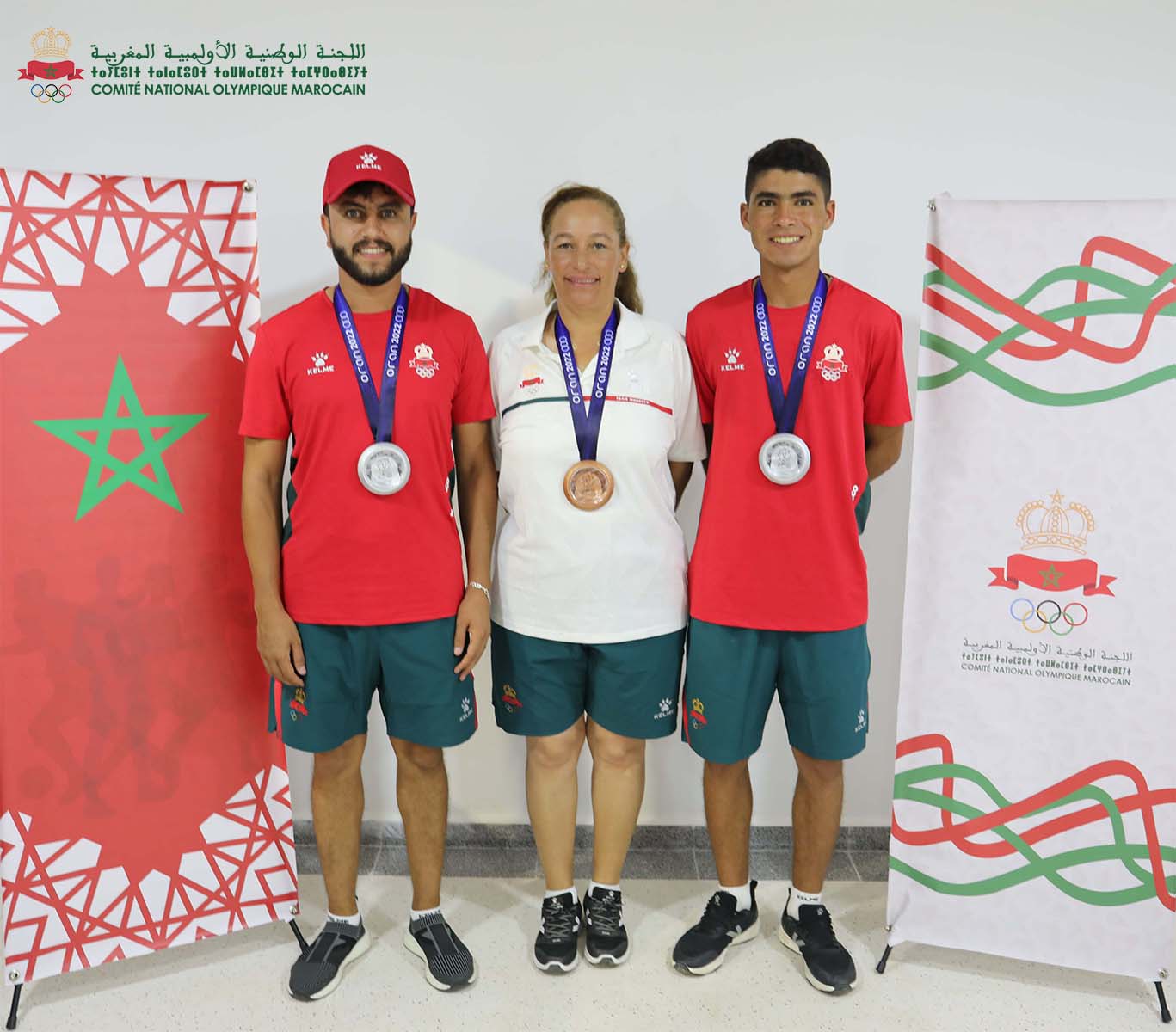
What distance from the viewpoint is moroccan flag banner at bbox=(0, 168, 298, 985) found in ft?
6.55

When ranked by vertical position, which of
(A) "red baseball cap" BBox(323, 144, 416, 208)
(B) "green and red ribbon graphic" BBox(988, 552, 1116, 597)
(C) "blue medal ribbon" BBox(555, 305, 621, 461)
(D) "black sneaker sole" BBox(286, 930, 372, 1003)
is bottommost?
(D) "black sneaker sole" BBox(286, 930, 372, 1003)

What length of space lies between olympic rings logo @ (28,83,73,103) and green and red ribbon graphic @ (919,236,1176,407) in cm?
221

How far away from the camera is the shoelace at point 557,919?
2.29 m

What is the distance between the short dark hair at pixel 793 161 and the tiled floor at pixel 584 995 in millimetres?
1807

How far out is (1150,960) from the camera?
2.15 meters

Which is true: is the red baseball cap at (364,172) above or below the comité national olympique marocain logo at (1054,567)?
above

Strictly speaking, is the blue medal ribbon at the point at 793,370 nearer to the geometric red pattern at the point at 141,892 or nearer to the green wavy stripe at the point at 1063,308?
the green wavy stripe at the point at 1063,308

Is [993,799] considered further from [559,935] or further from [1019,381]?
[559,935]

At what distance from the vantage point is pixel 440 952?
227cm

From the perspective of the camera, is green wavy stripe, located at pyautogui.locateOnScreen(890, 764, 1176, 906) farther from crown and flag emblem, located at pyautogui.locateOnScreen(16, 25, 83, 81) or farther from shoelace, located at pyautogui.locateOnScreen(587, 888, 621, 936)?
crown and flag emblem, located at pyautogui.locateOnScreen(16, 25, 83, 81)

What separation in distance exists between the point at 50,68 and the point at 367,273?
126 cm

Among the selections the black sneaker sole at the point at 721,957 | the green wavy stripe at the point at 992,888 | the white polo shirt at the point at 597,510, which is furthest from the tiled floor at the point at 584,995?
the white polo shirt at the point at 597,510

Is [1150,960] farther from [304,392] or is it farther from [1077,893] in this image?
[304,392]

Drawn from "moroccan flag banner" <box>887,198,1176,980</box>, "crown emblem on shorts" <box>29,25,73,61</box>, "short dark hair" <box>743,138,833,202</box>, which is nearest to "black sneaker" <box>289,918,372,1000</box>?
"moroccan flag banner" <box>887,198,1176,980</box>
